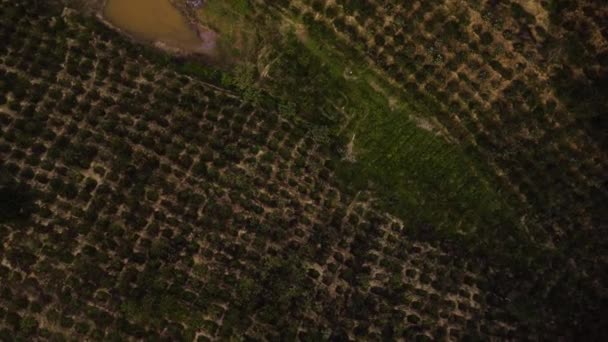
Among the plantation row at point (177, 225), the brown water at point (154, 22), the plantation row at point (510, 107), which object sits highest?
the plantation row at point (510, 107)

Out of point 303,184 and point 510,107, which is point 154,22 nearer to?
point 303,184

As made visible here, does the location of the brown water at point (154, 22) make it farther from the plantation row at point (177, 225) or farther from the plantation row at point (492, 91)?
the plantation row at point (492, 91)

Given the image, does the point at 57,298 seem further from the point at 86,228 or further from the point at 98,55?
the point at 98,55

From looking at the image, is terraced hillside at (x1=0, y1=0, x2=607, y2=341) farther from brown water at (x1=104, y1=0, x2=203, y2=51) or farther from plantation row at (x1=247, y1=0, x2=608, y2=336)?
brown water at (x1=104, y1=0, x2=203, y2=51)

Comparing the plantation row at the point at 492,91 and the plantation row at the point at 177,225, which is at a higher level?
the plantation row at the point at 492,91

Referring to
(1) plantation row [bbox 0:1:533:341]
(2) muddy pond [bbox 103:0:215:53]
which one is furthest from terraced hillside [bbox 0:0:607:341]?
(2) muddy pond [bbox 103:0:215:53]

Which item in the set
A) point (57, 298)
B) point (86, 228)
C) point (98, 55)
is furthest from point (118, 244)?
point (98, 55)

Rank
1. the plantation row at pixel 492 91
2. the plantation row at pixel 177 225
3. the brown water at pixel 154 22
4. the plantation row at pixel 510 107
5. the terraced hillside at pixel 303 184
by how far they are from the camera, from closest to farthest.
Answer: the plantation row at pixel 177 225, the terraced hillside at pixel 303 184, the plantation row at pixel 510 107, the plantation row at pixel 492 91, the brown water at pixel 154 22

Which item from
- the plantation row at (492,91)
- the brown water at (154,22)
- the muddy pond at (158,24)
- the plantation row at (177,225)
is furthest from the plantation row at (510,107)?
the brown water at (154,22)

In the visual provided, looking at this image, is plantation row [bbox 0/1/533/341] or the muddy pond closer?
plantation row [bbox 0/1/533/341]
